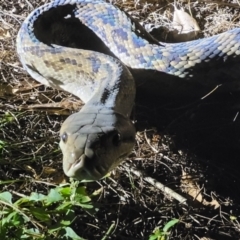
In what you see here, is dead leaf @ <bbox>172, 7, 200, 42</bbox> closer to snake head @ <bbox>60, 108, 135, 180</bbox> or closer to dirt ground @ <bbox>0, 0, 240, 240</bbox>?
dirt ground @ <bbox>0, 0, 240, 240</bbox>

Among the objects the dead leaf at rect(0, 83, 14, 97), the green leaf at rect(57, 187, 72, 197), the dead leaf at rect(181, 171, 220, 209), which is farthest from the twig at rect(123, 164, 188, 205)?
the dead leaf at rect(0, 83, 14, 97)

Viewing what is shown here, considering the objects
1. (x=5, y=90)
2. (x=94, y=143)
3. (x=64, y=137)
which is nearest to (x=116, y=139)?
(x=94, y=143)

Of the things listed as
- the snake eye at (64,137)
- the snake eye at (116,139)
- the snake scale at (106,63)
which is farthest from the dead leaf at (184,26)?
the snake eye at (64,137)

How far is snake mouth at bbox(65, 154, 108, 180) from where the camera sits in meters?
3.30

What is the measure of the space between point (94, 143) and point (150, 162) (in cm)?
102

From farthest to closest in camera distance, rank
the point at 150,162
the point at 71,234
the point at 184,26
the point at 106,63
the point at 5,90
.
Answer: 1. the point at 184,26
2. the point at 5,90
3. the point at 106,63
4. the point at 150,162
5. the point at 71,234

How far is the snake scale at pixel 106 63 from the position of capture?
11.7 feet

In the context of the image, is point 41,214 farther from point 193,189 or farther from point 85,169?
point 193,189

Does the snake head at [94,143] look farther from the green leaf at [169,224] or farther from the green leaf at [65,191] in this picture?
the green leaf at [169,224]

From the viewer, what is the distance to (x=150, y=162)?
4316mm

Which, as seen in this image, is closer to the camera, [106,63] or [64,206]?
[64,206]

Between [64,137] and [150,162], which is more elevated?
[64,137]

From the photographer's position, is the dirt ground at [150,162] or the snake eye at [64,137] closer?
the snake eye at [64,137]

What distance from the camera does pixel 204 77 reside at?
461 centimetres
